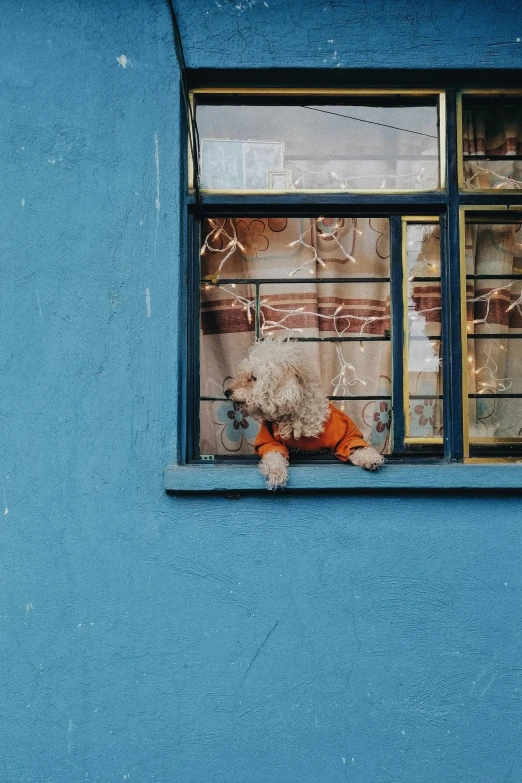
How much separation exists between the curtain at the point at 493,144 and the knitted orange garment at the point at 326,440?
136 cm

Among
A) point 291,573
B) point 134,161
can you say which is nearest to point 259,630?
point 291,573

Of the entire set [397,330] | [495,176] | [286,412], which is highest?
[495,176]

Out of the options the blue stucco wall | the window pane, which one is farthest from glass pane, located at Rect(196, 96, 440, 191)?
the window pane

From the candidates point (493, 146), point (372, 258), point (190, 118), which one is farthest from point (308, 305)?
point (493, 146)

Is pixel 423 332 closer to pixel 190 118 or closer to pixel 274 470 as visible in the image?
pixel 274 470

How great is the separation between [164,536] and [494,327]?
1943 millimetres

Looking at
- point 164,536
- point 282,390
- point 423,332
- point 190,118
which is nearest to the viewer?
point 282,390

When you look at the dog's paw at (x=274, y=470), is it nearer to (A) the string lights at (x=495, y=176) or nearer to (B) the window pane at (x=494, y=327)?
(B) the window pane at (x=494, y=327)

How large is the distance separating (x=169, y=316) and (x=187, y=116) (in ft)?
2.99

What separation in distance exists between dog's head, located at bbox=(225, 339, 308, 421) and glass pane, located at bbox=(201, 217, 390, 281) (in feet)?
2.07

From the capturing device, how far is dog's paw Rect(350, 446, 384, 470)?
2795 mm

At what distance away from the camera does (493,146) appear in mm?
3268

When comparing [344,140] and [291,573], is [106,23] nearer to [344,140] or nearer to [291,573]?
[344,140]

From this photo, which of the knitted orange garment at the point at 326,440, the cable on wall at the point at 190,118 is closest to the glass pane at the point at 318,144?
the cable on wall at the point at 190,118
